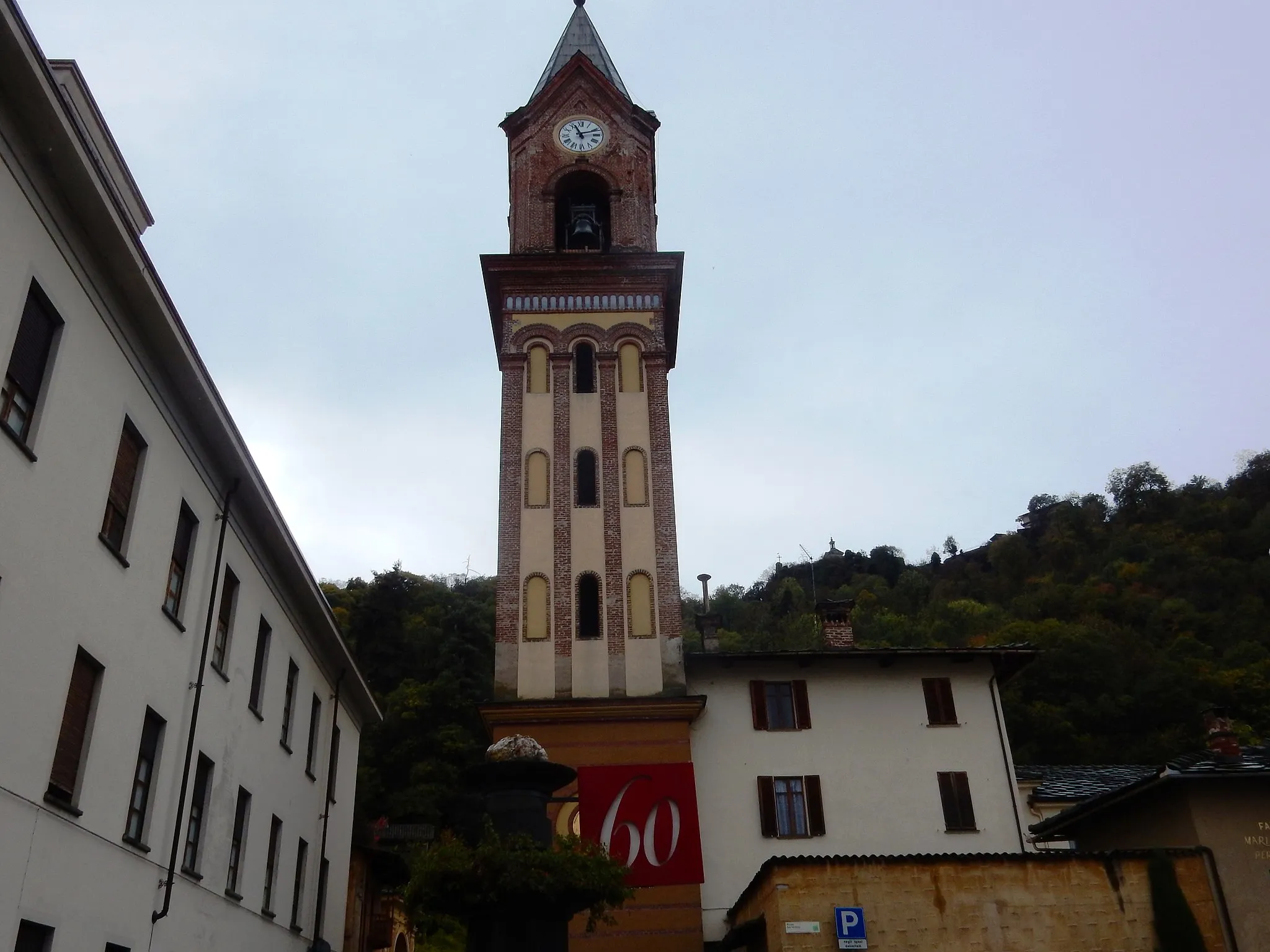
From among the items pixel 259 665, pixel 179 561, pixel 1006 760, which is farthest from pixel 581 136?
pixel 179 561

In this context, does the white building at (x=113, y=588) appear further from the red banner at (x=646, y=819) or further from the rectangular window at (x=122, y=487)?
the red banner at (x=646, y=819)

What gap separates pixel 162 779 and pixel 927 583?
7908cm

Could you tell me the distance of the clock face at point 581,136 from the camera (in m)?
33.1

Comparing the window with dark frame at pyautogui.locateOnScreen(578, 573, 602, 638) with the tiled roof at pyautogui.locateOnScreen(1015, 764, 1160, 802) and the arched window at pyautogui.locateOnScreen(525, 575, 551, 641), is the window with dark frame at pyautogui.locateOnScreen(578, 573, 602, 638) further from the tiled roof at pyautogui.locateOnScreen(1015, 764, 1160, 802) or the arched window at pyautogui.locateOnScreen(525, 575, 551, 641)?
the tiled roof at pyautogui.locateOnScreen(1015, 764, 1160, 802)

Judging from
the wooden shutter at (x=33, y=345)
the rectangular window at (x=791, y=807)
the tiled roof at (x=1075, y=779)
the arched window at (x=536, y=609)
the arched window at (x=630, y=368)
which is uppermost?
the arched window at (x=630, y=368)

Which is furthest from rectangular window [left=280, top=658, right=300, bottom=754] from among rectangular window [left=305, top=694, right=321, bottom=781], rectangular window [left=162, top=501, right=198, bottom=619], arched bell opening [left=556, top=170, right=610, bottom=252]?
arched bell opening [left=556, top=170, right=610, bottom=252]

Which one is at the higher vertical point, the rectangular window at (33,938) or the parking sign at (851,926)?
the parking sign at (851,926)

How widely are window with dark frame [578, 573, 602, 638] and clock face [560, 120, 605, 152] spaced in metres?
13.6

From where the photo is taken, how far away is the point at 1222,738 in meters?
20.5

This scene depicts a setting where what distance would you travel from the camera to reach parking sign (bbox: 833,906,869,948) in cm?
1716

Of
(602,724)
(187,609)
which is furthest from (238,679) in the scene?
(602,724)

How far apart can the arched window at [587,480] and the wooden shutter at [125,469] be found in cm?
1459

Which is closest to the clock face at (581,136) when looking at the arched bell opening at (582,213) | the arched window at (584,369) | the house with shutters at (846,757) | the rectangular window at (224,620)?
the arched bell opening at (582,213)

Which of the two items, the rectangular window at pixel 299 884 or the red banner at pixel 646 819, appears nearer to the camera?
the rectangular window at pixel 299 884
